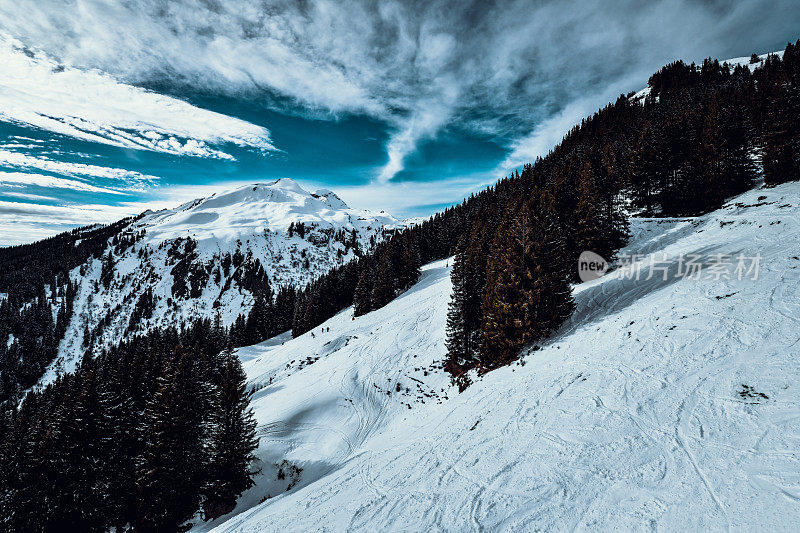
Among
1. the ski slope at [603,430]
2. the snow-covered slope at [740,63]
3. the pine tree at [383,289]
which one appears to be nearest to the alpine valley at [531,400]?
the ski slope at [603,430]

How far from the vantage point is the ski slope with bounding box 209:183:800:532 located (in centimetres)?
752

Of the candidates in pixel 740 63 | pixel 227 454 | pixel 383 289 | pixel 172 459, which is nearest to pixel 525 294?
pixel 227 454

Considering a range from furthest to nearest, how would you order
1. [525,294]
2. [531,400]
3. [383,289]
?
[383,289]
[525,294]
[531,400]

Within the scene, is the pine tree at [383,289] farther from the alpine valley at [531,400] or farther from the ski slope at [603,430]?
the ski slope at [603,430]

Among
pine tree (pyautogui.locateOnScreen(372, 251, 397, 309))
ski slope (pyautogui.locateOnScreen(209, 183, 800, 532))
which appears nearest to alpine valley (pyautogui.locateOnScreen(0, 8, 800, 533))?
ski slope (pyautogui.locateOnScreen(209, 183, 800, 532))

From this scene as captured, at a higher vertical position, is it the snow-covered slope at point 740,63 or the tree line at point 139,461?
the snow-covered slope at point 740,63

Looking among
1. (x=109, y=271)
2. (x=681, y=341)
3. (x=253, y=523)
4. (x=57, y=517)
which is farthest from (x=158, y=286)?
(x=681, y=341)

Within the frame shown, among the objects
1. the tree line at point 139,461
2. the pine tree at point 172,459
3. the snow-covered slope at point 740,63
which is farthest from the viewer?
the snow-covered slope at point 740,63

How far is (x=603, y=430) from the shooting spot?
10.4 metres

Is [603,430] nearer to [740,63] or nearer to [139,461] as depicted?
[139,461]

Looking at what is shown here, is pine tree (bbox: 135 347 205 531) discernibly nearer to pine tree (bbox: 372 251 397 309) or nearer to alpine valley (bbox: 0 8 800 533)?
alpine valley (bbox: 0 8 800 533)

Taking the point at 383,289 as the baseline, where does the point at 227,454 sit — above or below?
below

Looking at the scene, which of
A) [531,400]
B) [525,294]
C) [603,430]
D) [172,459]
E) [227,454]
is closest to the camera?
[603,430]

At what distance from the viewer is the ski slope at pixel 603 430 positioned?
24.7 ft
